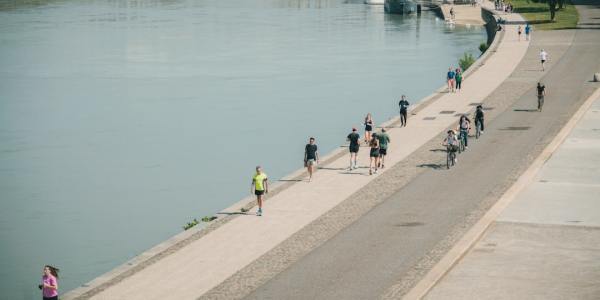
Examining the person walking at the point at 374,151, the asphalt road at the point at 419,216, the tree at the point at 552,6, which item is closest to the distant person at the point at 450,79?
the asphalt road at the point at 419,216

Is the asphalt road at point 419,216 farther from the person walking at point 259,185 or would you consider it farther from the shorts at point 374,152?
the person walking at point 259,185

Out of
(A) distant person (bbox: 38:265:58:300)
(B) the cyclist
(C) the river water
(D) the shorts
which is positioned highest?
(B) the cyclist

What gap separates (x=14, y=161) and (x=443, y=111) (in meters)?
20.3

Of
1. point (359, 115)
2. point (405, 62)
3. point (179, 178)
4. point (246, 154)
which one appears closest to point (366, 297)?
point (179, 178)

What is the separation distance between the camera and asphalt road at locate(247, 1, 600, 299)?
25.8 metres

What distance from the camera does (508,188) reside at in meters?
34.5

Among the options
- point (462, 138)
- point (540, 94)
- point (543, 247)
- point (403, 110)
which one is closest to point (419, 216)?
point (543, 247)

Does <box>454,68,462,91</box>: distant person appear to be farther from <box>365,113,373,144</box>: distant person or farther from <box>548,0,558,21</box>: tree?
<box>548,0,558,21</box>: tree

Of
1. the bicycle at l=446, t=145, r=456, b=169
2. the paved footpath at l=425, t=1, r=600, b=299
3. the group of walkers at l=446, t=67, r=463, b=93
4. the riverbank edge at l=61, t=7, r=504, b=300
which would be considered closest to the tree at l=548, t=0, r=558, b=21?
the group of walkers at l=446, t=67, r=463, b=93

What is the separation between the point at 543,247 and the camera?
1112 inches

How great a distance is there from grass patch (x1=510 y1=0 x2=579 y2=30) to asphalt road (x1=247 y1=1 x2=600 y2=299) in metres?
36.5

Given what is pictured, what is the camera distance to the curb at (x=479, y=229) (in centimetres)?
2502

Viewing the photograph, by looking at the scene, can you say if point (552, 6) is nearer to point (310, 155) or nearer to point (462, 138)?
point (462, 138)

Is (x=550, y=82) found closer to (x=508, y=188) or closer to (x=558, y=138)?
(x=558, y=138)
